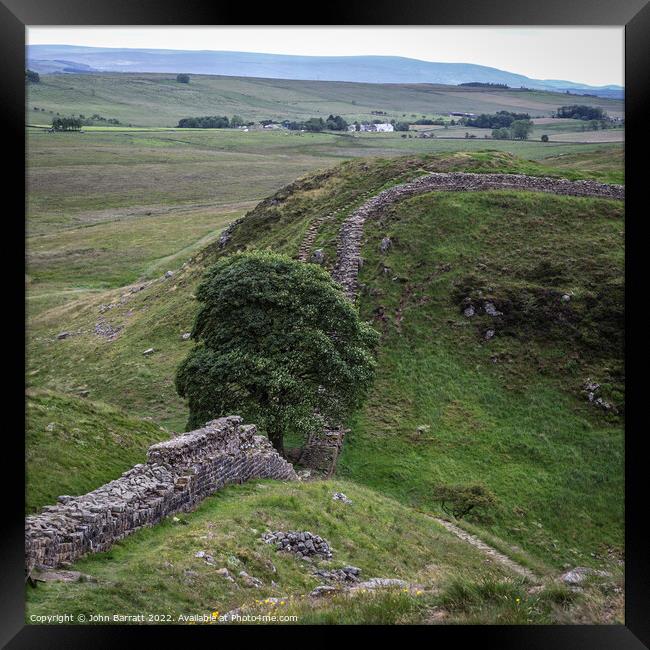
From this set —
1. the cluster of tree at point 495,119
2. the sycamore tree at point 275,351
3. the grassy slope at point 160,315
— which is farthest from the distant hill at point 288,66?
the sycamore tree at point 275,351

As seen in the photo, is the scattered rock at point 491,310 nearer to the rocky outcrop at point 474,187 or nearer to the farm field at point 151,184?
the rocky outcrop at point 474,187

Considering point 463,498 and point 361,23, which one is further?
point 463,498

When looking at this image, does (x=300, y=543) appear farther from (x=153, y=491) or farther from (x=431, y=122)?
(x=431, y=122)

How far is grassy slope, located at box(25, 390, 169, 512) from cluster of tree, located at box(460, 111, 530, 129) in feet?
207

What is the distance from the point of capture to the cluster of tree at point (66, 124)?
142 m

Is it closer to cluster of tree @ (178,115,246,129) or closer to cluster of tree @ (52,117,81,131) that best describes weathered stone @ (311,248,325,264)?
cluster of tree @ (52,117,81,131)

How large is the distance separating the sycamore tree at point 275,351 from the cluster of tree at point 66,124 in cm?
12464

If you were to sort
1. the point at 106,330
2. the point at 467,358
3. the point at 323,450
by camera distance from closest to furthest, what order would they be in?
the point at 323,450 → the point at 467,358 → the point at 106,330

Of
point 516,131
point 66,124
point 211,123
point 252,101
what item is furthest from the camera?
point 252,101

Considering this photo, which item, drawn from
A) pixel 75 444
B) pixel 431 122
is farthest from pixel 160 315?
pixel 431 122

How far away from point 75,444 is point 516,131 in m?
66.6

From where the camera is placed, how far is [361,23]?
37.8 feet

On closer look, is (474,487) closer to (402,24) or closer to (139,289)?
(402,24)

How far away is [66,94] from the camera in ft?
583
